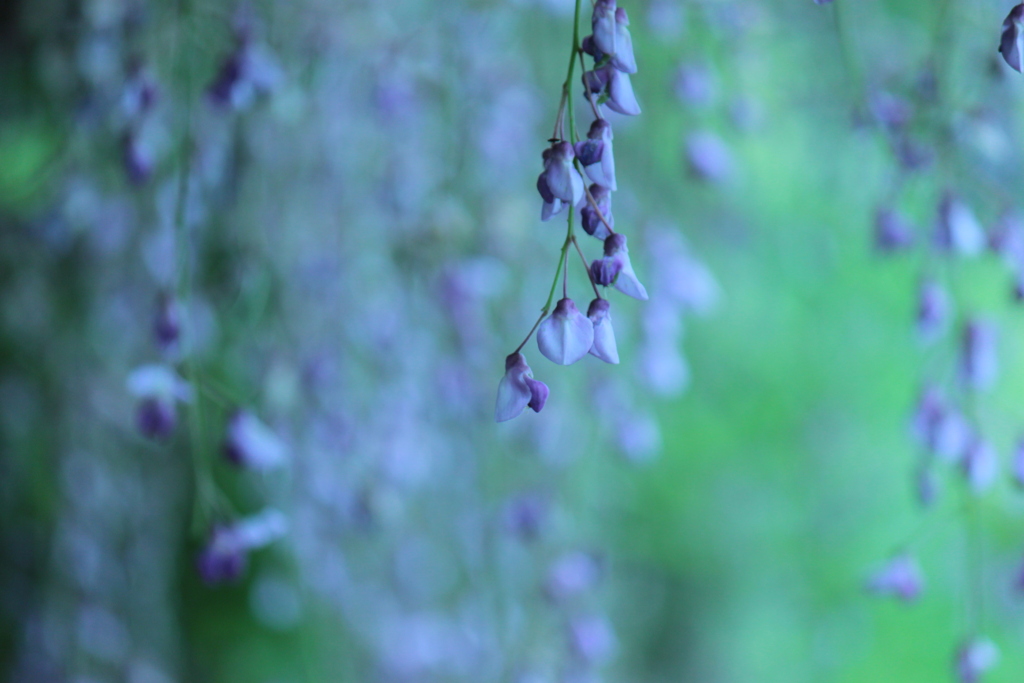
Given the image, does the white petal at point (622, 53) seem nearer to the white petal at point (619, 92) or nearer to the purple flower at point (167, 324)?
the white petal at point (619, 92)

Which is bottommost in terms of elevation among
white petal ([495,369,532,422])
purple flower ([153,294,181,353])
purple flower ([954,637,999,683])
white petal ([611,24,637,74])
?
purple flower ([954,637,999,683])

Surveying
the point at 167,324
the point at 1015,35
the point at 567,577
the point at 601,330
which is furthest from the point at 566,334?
the point at 567,577

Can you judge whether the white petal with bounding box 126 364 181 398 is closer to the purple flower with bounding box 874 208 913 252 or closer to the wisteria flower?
the wisteria flower

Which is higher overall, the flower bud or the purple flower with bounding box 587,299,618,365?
the flower bud

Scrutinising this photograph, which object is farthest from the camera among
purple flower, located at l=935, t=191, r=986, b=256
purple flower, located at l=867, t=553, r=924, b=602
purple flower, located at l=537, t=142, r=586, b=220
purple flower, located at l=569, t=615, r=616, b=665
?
purple flower, located at l=569, t=615, r=616, b=665

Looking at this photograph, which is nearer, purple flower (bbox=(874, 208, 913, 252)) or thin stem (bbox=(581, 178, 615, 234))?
thin stem (bbox=(581, 178, 615, 234))

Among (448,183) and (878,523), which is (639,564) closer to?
(878,523)

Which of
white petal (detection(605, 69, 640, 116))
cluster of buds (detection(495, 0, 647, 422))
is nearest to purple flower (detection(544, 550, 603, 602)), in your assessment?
cluster of buds (detection(495, 0, 647, 422))

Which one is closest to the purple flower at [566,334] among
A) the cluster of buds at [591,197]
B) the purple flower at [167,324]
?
the cluster of buds at [591,197]
